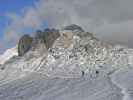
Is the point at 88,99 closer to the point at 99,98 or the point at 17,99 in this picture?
the point at 99,98

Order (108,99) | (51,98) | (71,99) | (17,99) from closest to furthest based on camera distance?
(108,99), (71,99), (51,98), (17,99)

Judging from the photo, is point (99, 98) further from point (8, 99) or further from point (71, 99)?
point (8, 99)

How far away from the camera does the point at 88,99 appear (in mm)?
69875

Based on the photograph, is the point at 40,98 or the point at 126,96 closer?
the point at 126,96

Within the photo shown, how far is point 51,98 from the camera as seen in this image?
271 feet

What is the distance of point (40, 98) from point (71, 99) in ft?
40.0

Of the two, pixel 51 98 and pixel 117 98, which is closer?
pixel 117 98

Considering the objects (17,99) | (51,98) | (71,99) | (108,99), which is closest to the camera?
(108,99)

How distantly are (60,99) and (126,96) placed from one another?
15604 mm

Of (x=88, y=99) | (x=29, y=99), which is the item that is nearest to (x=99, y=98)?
(x=88, y=99)

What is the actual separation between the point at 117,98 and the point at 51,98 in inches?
793

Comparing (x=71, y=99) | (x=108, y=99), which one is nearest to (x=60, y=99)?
(x=71, y=99)

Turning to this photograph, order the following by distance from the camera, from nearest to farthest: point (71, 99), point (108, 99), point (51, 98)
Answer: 1. point (108, 99)
2. point (71, 99)
3. point (51, 98)

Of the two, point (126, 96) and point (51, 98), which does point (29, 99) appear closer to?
point (51, 98)
